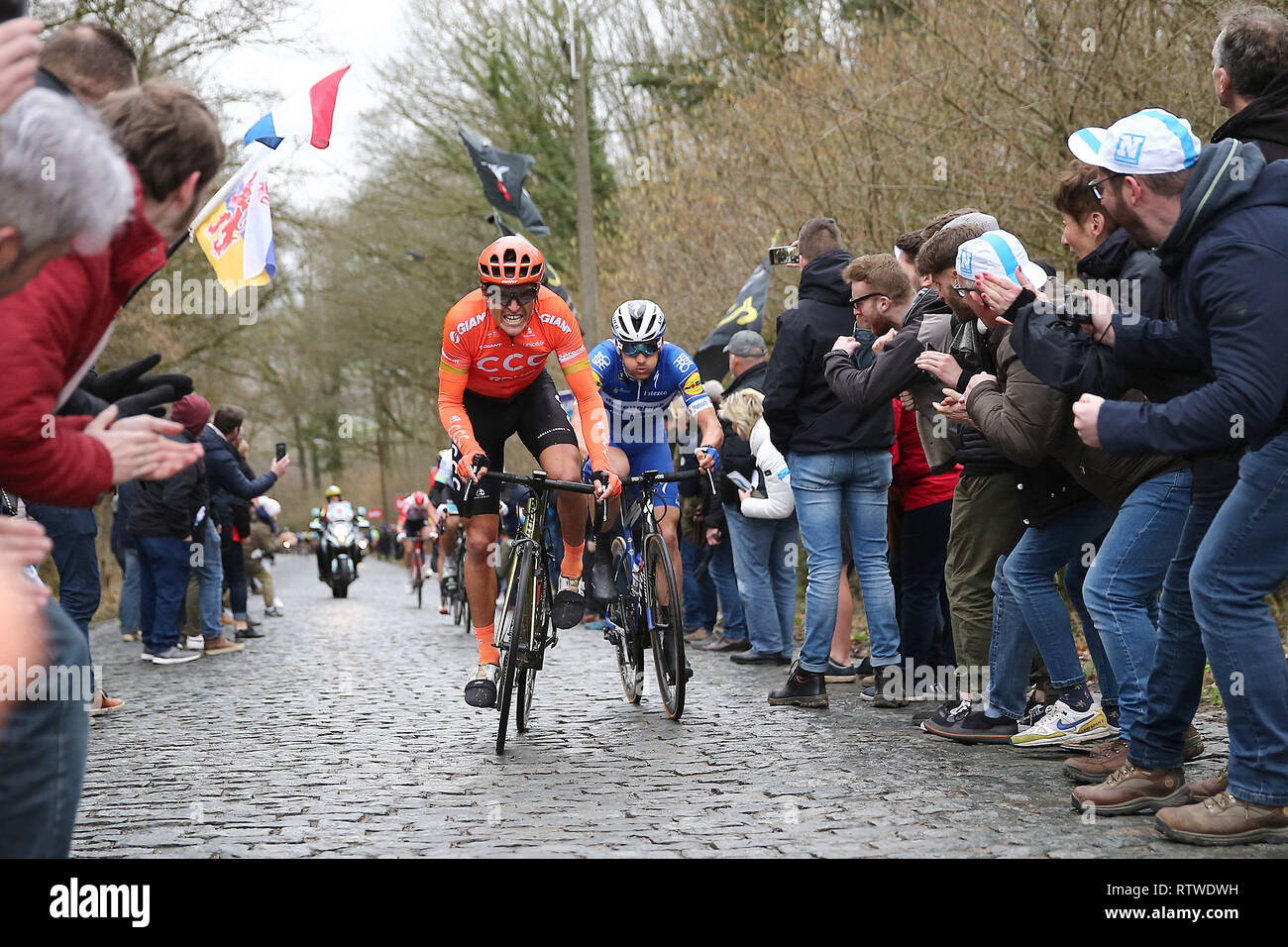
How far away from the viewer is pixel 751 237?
17859 millimetres

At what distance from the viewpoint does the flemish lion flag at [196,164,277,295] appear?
869cm

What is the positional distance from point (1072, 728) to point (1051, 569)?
77 cm

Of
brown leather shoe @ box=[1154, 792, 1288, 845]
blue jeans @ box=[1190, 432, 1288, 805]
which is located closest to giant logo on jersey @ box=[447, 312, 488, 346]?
blue jeans @ box=[1190, 432, 1288, 805]

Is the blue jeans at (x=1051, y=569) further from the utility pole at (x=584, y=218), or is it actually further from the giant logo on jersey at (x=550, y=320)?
the utility pole at (x=584, y=218)

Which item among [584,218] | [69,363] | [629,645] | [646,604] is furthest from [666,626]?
[584,218]

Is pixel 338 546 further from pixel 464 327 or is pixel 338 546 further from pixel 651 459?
pixel 464 327

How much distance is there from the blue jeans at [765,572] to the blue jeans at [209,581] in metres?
5.14

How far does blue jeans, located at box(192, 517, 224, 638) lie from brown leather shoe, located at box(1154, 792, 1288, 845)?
992 cm

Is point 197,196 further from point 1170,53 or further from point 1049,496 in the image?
point 1170,53

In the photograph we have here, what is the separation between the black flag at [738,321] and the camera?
12.9m

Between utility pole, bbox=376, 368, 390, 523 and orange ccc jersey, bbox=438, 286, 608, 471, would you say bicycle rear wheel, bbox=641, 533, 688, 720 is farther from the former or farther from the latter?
utility pole, bbox=376, 368, 390, 523

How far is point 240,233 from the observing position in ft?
29.3

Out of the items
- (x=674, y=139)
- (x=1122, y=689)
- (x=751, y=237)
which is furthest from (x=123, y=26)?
(x=1122, y=689)
